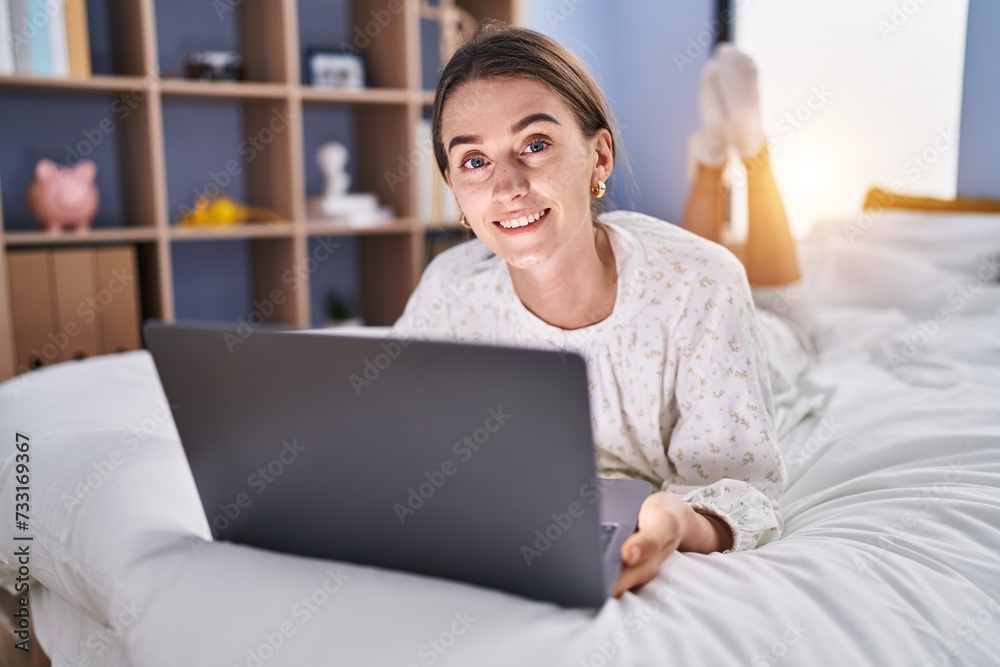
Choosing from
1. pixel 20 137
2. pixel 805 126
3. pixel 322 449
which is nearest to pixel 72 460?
pixel 322 449

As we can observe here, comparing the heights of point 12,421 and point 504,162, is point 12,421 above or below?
below

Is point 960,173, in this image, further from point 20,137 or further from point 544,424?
point 20,137

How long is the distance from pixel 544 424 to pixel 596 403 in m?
0.61

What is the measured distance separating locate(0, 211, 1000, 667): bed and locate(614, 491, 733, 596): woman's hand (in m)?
0.02

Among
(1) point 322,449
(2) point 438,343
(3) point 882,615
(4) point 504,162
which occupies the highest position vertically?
(4) point 504,162

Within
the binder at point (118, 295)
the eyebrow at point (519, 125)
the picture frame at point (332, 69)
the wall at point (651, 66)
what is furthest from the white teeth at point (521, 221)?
the wall at point (651, 66)

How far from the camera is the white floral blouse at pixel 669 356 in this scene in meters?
0.98

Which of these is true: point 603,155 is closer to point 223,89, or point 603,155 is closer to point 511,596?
point 511,596

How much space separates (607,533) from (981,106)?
2277 mm

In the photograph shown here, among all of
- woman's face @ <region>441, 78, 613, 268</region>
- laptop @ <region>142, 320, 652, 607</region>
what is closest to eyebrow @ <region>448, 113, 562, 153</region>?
woman's face @ <region>441, 78, 613, 268</region>

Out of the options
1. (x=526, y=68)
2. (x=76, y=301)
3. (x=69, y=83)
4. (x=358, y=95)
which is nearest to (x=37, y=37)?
(x=69, y=83)

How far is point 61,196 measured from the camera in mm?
2379

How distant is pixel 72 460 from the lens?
97 cm

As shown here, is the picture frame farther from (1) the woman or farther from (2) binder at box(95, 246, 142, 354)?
(1) the woman
